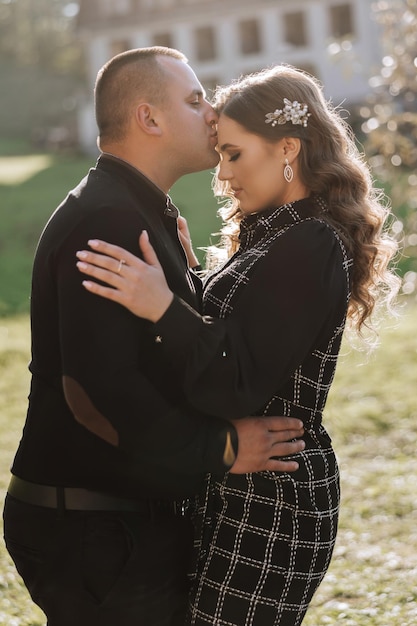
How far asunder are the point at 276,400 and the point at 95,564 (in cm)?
76

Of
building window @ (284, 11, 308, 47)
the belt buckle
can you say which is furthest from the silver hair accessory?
building window @ (284, 11, 308, 47)

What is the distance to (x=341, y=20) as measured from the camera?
1599 inches

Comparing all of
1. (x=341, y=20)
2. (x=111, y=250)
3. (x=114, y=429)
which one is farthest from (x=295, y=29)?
(x=114, y=429)

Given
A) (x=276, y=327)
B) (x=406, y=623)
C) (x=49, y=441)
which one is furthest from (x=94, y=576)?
(x=406, y=623)

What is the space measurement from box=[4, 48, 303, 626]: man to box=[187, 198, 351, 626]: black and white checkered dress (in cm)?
9

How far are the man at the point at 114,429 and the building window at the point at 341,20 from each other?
38880 mm

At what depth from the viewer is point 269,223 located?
3.26 metres

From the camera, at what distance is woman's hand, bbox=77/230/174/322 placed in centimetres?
277

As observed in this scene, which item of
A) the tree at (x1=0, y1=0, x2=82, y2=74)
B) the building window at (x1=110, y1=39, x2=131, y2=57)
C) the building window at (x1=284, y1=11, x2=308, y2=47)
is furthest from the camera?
the tree at (x1=0, y1=0, x2=82, y2=74)

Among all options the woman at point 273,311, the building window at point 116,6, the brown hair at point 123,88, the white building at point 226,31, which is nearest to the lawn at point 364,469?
the woman at point 273,311

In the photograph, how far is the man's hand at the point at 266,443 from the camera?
3.02 metres

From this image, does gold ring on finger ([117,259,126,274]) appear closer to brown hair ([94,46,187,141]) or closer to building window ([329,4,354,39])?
brown hair ([94,46,187,141])

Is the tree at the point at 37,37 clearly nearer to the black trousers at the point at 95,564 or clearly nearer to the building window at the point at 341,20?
the building window at the point at 341,20

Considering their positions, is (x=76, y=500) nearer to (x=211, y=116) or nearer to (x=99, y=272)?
(x=99, y=272)
